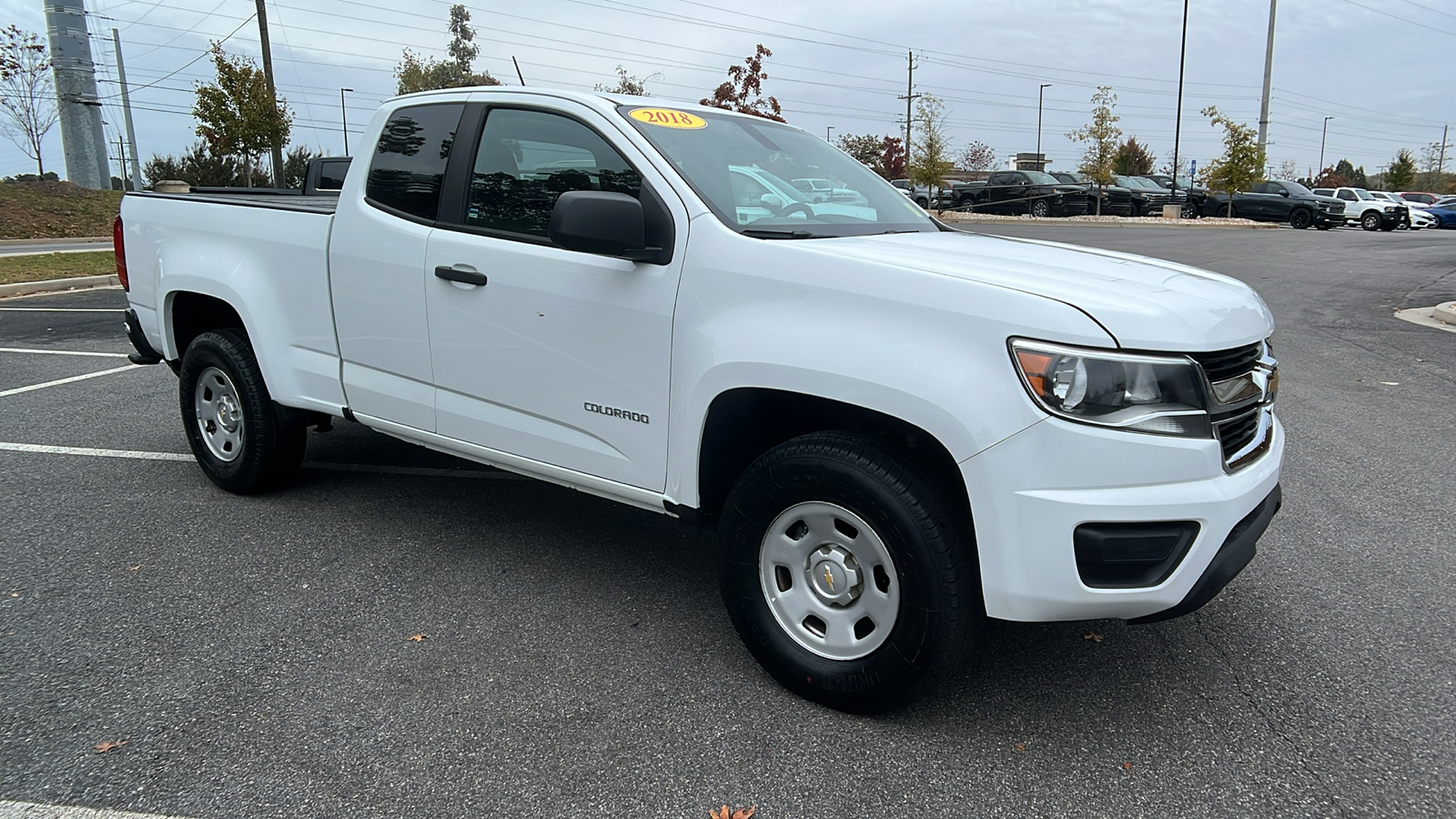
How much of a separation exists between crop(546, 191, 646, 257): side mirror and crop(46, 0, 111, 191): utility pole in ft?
126

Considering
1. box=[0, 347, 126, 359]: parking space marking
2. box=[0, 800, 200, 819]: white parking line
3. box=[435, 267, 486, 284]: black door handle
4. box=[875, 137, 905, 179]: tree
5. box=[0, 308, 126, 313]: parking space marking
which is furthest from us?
box=[875, 137, 905, 179]: tree

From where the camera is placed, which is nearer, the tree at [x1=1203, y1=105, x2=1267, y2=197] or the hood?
the hood

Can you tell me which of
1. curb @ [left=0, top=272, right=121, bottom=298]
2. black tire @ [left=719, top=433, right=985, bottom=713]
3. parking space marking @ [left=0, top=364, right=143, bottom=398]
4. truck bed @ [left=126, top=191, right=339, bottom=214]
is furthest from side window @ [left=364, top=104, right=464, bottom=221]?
curb @ [left=0, top=272, right=121, bottom=298]

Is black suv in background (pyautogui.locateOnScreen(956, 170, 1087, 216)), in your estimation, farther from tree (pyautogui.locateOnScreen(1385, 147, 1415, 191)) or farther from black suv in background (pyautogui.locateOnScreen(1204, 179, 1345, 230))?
tree (pyautogui.locateOnScreen(1385, 147, 1415, 191))

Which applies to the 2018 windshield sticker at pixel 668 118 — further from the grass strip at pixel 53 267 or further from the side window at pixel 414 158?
the grass strip at pixel 53 267

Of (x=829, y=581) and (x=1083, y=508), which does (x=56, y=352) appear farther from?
(x=1083, y=508)

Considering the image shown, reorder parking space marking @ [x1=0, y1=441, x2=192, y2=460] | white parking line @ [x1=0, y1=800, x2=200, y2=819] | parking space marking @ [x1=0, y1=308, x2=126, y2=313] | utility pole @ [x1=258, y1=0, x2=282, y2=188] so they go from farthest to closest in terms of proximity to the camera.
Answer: utility pole @ [x1=258, y1=0, x2=282, y2=188] < parking space marking @ [x1=0, y1=308, x2=126, y2=313] < parking space marking @ [x1=0, y1=441, x2=192, y2=460] < white parking line @ [x1=0, y1=800, x2=200, y2=819]

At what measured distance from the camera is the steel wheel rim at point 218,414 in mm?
4758

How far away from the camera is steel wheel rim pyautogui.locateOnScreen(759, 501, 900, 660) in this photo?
2.79 metres

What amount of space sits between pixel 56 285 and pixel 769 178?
560 inches

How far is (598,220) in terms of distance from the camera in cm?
297

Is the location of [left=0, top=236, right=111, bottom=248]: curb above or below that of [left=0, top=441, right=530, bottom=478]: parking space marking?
above

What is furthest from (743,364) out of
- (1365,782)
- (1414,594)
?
(1414,594)

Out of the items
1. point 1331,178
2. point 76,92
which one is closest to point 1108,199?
point 76,92
